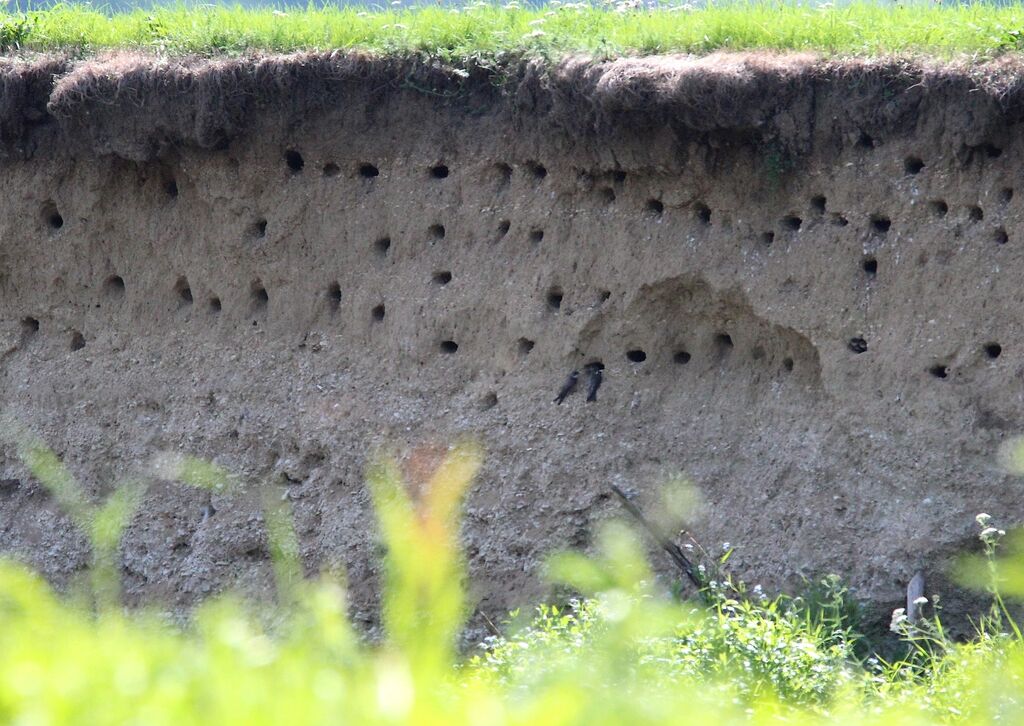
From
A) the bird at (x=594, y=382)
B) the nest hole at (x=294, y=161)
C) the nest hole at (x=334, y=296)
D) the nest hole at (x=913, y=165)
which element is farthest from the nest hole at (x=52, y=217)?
the nest hole at (x=913, y=165)

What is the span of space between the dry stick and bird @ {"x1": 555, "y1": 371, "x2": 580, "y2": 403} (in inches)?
19.1

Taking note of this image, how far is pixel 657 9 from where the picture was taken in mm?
7426

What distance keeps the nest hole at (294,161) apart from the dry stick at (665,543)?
220cm

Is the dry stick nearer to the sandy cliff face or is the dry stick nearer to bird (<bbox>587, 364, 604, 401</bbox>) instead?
the sandy cliff face

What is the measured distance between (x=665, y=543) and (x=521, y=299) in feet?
4.28

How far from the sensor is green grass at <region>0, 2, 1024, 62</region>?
5.96 metres

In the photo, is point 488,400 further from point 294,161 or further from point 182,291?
point 182,291

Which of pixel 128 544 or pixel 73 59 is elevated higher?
pixel 73 59

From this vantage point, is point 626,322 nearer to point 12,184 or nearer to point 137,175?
point 137,175

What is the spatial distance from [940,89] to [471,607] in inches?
108

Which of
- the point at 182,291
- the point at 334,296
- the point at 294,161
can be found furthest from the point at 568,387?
the point at 182,291

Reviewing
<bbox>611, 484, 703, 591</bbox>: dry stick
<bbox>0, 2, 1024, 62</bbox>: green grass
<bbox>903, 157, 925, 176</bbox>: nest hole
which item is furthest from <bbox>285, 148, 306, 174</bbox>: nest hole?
<bbox>903, 157, 925, 176</bbox>: nest hole

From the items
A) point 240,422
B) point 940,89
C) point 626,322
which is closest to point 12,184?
point 240,422

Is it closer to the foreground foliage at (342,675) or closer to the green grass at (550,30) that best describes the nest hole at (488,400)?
the green grass at (550,30)
